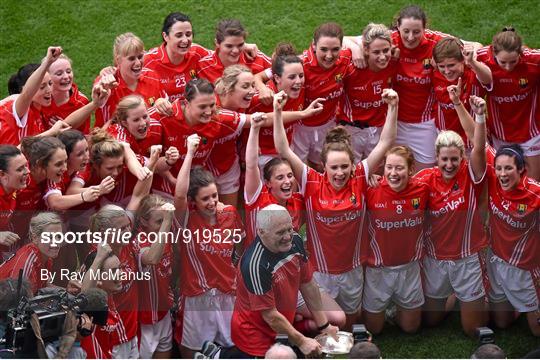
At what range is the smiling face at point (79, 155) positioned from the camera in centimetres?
706

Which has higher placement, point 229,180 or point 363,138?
point 363,138

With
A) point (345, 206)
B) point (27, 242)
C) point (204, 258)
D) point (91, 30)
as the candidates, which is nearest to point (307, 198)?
point (345, 206)

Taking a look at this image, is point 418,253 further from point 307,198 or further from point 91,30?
point 91,30

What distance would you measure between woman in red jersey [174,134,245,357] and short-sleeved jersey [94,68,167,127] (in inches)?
47.3

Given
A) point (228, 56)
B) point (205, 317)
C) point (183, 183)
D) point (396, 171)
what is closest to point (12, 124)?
point (183, 183)

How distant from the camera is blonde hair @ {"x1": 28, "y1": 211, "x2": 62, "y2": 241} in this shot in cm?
666

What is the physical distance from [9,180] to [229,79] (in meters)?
1.79

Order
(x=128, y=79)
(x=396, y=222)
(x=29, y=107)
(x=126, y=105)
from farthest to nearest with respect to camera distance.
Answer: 1. (x=128, y=79)
2. (x=29, y=107)
3. (x=126, y=105)
4. (x=396, y=222)

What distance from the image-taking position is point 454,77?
8.01 meters

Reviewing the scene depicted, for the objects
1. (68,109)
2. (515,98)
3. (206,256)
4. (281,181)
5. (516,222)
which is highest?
(68,109)

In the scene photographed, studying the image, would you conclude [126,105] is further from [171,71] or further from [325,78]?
[325,78]

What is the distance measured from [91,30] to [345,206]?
408 centimetres

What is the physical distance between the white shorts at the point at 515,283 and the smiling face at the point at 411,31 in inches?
71.2

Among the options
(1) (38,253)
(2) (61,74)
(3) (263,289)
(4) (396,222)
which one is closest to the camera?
(3) (263,289)
